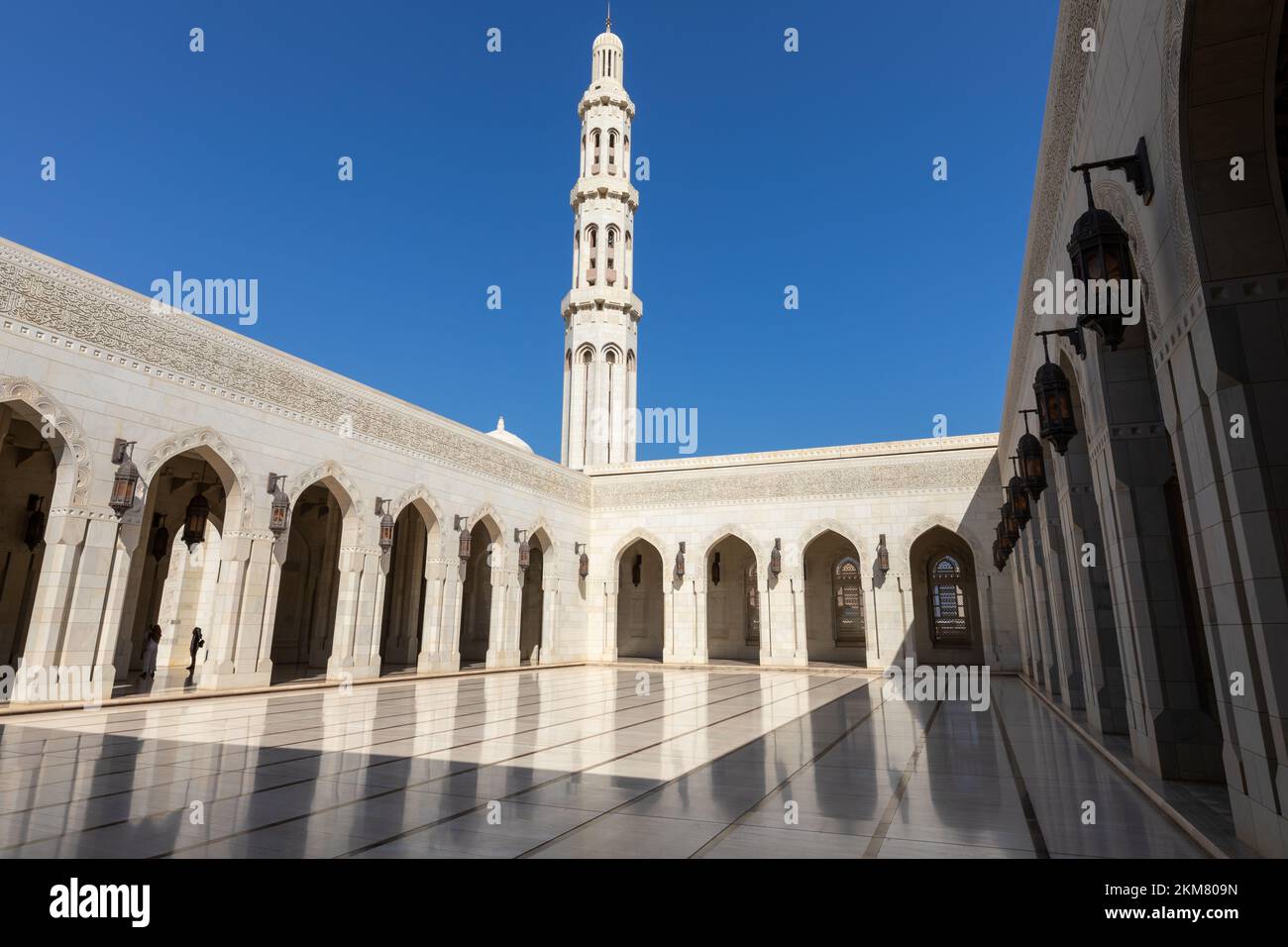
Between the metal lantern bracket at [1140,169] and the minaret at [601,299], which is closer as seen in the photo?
the metal lantern bracket at [1140,169]

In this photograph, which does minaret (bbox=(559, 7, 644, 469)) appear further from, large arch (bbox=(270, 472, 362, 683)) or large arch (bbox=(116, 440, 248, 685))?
large arch (bbox=(116, 440, 248, 685))

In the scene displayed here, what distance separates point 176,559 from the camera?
14359 mm

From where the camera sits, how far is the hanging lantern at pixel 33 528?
1032 centimetres

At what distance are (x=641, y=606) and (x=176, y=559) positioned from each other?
34.7ft

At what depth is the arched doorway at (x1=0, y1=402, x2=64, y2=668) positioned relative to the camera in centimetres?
1011

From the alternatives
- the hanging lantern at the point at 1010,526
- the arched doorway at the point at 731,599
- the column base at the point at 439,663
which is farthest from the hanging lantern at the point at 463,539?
the hanging lantern at the point at 1010,526

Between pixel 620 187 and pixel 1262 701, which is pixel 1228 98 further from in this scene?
pixel 620 187

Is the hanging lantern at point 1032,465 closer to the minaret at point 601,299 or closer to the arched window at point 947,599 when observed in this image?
the arched window at point 947,599

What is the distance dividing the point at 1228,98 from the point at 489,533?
12.9 meters

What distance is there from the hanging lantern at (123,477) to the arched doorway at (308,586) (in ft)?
21.4

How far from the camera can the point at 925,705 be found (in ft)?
27.3
